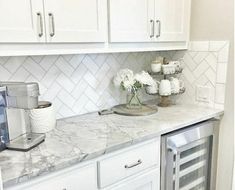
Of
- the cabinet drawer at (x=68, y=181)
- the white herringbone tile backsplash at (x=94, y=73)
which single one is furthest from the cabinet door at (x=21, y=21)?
the cabinet drawer at (x=68, y=181)

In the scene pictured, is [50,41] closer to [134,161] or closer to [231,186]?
[134,161]

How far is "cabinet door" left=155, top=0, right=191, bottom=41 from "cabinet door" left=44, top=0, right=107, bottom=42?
0.44 m

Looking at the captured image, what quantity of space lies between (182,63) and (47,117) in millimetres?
1166

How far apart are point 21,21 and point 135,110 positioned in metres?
0.98

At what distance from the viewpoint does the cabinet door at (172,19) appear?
179 cm

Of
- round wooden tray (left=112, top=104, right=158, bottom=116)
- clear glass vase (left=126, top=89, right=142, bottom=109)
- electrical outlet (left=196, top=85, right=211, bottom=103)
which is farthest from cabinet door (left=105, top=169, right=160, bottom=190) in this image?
electrical outlet (left=196, top=85, right=211, bottom=103)

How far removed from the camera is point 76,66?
70.7 inches

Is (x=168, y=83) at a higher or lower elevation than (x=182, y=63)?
lower

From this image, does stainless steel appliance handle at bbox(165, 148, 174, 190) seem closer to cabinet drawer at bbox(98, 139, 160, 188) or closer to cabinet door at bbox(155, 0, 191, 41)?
cabinet drawer at bbox(98, 139, 160, 188)

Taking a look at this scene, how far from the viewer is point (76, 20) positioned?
4.58 ft

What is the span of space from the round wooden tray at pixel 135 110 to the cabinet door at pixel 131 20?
483 millimetres

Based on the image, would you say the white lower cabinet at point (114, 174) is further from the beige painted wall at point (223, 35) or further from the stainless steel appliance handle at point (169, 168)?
the beige painted wall at point (223, 35)

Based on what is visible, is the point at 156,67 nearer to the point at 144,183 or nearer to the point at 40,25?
the point at 144,183

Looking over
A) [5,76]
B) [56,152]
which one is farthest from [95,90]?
[56,152]
